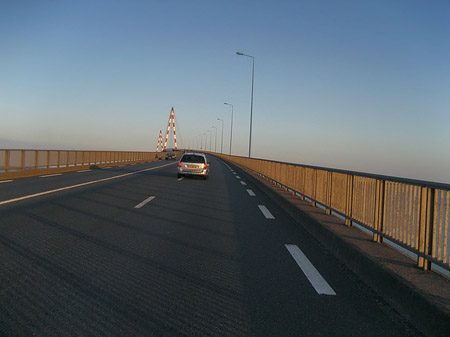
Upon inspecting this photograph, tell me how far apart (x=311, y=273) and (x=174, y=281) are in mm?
1750

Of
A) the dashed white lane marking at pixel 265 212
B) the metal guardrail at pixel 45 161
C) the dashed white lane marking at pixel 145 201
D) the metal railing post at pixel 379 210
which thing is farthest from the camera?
the metal guardrail at pixel 45 161

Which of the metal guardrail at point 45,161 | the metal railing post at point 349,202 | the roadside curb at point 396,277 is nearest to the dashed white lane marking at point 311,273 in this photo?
the roadside curb at point 396,277

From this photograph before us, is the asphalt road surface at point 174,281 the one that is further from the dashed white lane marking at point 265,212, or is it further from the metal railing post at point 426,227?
the dashed white lane marking at point 265,212

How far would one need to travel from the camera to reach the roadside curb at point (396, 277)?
328cm

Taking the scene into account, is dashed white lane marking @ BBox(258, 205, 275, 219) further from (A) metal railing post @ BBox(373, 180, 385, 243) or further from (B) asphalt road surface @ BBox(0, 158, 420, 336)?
(A) metal railing post @ BBox(373, 180, 385, 243)

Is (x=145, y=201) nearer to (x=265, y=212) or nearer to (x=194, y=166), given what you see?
(x=265, y=212)

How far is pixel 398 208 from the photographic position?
506 centimetres

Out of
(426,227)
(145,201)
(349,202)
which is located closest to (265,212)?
(349,202)

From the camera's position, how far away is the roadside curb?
3275mm

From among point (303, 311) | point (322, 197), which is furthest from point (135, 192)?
point (303, 311)

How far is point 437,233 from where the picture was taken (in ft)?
13.6

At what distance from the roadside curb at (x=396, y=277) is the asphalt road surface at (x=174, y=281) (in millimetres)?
143

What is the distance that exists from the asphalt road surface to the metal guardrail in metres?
11.5

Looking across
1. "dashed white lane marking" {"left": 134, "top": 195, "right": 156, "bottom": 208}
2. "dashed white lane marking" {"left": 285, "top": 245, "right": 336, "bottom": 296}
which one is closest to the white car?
"dashed white lane marking" {"left": 134, "top": 195, "right": 156, "bottom": 208}
